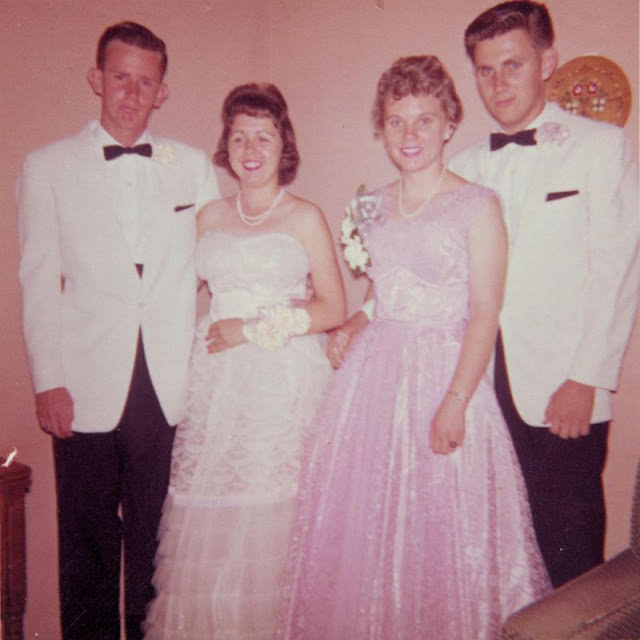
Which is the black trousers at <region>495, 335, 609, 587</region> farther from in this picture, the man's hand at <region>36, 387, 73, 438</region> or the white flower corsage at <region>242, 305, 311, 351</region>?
the man's hand at <region>36, 387, 73, 438</region>

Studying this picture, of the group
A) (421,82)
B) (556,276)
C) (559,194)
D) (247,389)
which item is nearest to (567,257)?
(556,276)

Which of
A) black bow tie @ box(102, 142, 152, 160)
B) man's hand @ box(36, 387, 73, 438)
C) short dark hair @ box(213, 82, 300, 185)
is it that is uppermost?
short dark hair @ box(213, 82, 300, 185)

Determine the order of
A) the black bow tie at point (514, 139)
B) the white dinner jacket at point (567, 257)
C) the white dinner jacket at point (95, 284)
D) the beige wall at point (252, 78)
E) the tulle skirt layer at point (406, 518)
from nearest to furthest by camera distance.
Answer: the tulle skirt layer at point (406, 518) → the white dinner jacket at point (567, 257) → the black bow tie at point (514, 139) → the white dinner jacket at point (95, 284) → the beige wall at point (252, 78)

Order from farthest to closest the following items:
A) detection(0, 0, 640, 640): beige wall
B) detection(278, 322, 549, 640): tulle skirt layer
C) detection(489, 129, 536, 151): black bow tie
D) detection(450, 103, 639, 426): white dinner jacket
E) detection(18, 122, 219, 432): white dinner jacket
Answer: detection(0, 0, 640, 640): beige wall
detection(18, 122, 219, 432): white dinner jacket
detection(489, 129, 536, 151): black bow tie
detection(450, 103, 639, 426): white dinner jacket
detection(278, 322, 549, 640): tulle skirt layer

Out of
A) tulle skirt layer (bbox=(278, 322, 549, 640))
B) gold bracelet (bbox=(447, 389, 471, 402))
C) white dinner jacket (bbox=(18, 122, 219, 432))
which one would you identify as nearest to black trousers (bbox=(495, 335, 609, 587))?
tulle skirt layer (bbox=(278, 322, 549, 640))

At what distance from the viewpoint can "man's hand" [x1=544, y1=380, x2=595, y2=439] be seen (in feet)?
5.92

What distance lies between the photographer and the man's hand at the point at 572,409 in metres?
1.81

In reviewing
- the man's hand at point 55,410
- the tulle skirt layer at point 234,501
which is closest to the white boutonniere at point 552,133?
the tulle skirt layer at point 234,501

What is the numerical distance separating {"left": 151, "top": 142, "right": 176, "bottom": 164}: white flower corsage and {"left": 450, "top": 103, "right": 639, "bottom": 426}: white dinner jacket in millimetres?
1028

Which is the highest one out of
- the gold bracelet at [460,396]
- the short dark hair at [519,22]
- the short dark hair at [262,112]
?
the short dark hair at [519,22]

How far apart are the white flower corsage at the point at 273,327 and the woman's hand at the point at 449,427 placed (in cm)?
55

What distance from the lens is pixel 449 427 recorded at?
1708 millimetres

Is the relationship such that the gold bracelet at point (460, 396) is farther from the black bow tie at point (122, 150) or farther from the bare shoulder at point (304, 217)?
the black bow tie at point (122, 150)

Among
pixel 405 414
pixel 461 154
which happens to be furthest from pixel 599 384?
pixel 461 154
